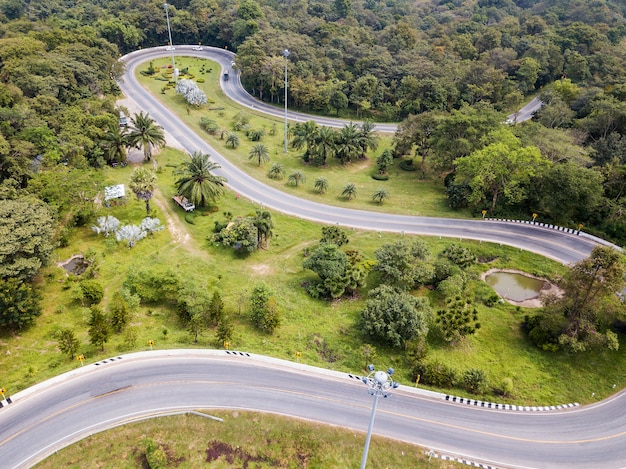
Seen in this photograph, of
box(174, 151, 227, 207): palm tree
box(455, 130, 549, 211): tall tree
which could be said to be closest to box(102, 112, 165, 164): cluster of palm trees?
box(174, 151, 227, 207): palm tree

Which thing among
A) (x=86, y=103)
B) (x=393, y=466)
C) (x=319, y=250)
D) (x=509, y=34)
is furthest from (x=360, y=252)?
(x=509, y=34)

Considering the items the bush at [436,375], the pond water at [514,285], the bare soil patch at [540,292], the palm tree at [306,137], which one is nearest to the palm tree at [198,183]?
the palm tree at [306,137]

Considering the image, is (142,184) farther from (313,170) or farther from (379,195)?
(379,195)

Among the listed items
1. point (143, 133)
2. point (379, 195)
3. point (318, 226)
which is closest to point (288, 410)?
point (318, 226)

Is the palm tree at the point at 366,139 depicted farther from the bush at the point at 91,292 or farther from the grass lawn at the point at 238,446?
the grass lawn at the point at 238,446

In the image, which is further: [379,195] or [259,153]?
[259,153]

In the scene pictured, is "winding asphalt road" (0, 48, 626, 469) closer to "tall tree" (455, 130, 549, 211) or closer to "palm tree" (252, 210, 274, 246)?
"palm tree" (252, 210, 274, 246)
